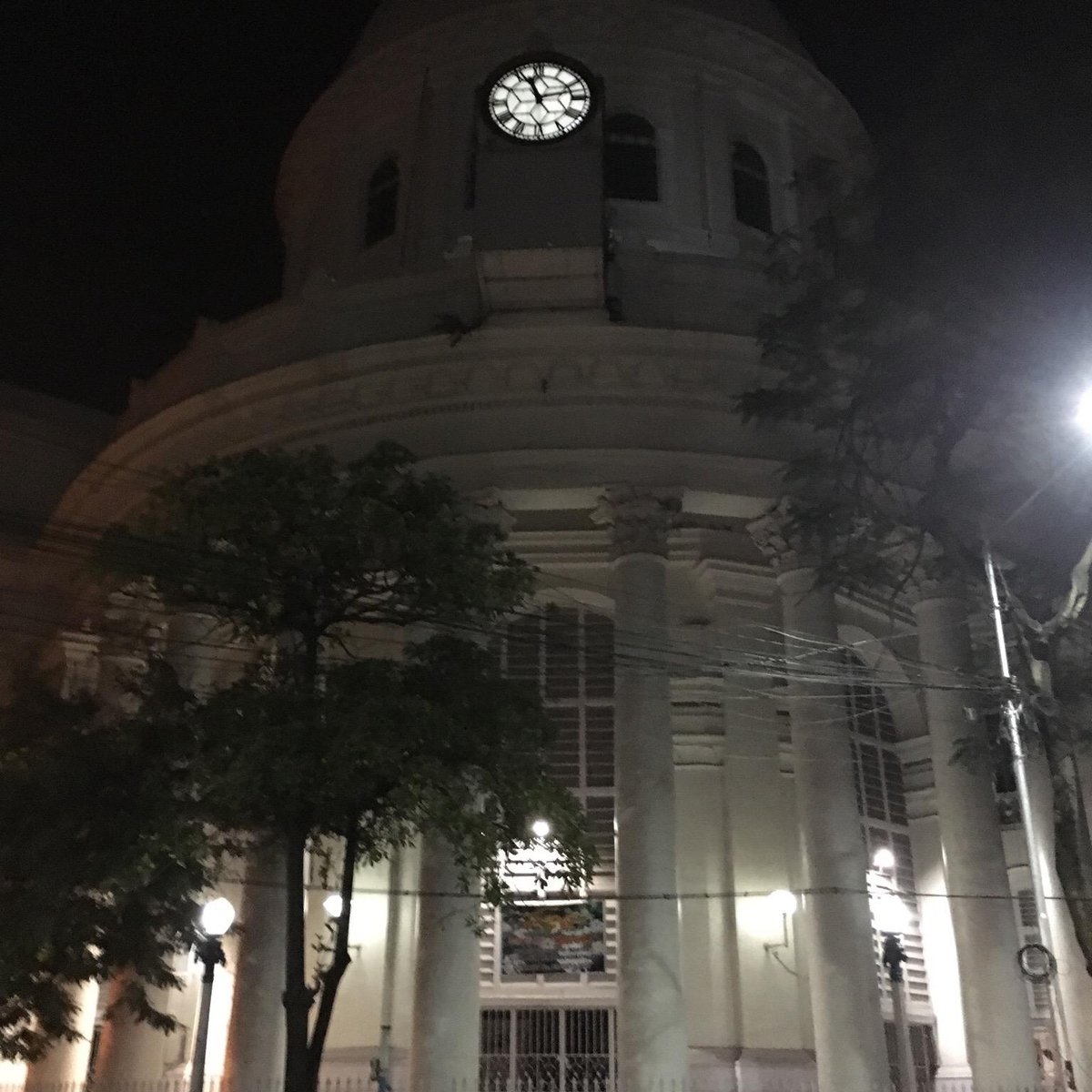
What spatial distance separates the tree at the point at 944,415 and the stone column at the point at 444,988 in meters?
6.40

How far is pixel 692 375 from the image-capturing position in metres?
18.9

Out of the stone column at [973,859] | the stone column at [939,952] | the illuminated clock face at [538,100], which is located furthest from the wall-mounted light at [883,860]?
the illuminated clock face at [538,100]

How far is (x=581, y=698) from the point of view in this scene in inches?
834

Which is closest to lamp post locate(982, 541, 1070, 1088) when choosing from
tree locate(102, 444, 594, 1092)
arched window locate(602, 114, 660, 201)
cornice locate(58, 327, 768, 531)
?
tree locate(102, 444, 594, 1092)

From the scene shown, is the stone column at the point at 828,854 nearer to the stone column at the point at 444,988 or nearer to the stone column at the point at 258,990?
the stone column at the point at 444,988

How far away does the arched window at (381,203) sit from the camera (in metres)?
27.8

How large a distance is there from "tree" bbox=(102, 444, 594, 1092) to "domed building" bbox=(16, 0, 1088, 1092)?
390cm

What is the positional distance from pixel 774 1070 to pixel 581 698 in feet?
21.7

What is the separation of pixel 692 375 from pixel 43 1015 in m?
12.2

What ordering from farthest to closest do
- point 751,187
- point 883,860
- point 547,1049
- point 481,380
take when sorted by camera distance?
1. point 751,187
2. point 883,860
3. point 481,380
4. point 547,1049

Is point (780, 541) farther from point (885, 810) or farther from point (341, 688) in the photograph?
Answer: point (341, 688)

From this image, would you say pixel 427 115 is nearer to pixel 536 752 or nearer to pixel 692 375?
pixel 692 375

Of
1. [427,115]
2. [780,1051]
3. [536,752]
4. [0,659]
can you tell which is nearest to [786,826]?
[780,1051]

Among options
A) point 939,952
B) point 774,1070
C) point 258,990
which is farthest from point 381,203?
point 774,1070
